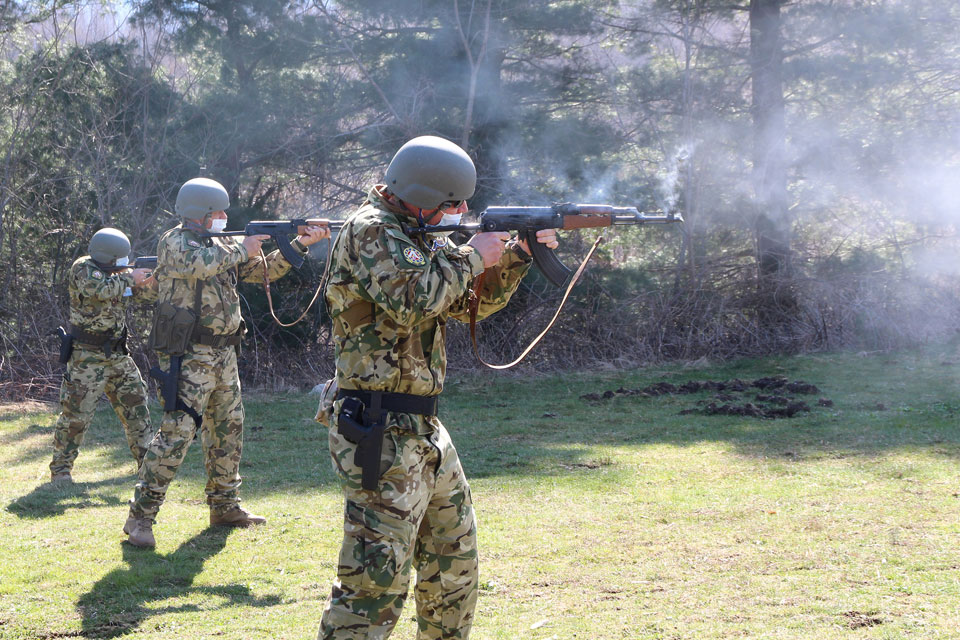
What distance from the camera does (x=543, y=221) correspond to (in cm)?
374

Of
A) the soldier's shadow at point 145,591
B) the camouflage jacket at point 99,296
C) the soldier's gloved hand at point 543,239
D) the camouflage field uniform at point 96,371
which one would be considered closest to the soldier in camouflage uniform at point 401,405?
the soldier's gloved hand at point 543,239

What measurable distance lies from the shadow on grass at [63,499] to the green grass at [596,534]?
29mm

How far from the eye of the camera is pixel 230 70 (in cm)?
1502

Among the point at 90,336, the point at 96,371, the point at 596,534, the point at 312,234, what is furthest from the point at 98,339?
the point at 596,534

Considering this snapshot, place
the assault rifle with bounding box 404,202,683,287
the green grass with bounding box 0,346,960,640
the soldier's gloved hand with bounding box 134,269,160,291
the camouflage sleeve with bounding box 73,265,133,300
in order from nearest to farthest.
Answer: the assault rifle with bounding box 404,202,683,287
the green grass with bounding box 0,346,960,640
the soldier's gloved hand with bounding box 134,269,160,291
the camouflage sleeve with bounding box 73,265,133,300

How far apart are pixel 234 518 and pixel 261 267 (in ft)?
5.67

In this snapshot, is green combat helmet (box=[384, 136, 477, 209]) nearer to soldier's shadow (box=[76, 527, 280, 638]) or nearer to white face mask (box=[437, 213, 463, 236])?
white face mask (box=[437, 213, 463, 236])

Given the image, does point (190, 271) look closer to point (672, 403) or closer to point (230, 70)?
point (672, 403)

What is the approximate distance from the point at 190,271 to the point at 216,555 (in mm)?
1814

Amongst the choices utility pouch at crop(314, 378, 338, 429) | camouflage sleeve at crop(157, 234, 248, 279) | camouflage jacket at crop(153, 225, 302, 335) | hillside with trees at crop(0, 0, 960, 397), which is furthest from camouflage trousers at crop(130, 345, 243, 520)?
hillside with trees at crop(0, 0, 960, 397)

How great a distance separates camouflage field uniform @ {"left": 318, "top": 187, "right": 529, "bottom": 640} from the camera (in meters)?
3.13

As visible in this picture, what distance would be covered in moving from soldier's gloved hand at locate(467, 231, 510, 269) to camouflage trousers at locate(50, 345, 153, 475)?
5.33m

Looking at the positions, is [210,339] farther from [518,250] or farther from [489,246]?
[489,246]

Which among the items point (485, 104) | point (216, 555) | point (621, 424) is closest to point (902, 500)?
point (621, 424)
